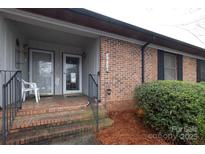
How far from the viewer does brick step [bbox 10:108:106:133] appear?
336cm

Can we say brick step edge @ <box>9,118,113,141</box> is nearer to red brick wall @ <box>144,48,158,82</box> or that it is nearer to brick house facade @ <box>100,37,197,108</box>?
brick house facade @ <box>100,37,197,108</box>

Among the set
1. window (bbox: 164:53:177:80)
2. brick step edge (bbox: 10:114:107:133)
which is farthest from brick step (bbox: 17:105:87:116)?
window (bbox: 164:53:177:80)

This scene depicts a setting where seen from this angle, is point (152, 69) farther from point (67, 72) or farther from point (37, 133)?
point (37, 133)

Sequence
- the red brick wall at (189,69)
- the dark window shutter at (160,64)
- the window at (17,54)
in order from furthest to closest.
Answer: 1. the red brick wall at (189,69)
2. the dark window shutter at (160,64)
3. the window at (17,54)

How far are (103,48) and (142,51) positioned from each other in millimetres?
1866

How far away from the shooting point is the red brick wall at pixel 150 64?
6324mm

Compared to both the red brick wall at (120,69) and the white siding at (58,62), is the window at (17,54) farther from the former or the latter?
the red brick wall at (120,69)

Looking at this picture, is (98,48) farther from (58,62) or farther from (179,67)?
(179,67)

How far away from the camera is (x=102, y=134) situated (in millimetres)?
3840

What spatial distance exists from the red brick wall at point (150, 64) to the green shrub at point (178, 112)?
204cm

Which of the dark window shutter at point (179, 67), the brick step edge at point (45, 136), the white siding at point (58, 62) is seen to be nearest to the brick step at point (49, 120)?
the brick step edge at point (45, 136)

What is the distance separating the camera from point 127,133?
3992mm

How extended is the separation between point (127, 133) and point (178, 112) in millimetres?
1352

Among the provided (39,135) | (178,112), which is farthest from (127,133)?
(39,135)
